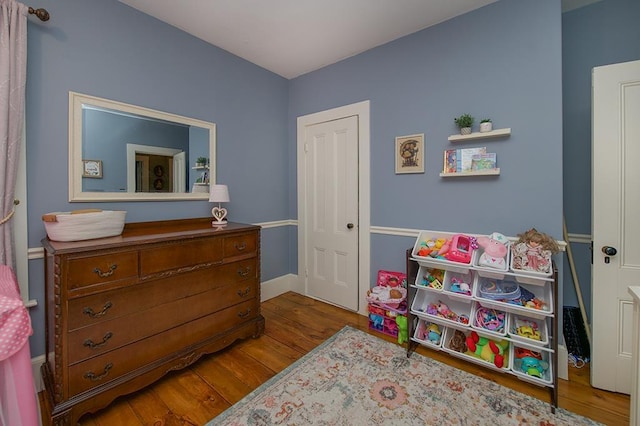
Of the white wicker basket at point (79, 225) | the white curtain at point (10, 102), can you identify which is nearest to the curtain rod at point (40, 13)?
the white curtain at point (10, 102)

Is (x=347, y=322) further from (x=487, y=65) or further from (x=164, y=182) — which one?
(x=487, y=65)

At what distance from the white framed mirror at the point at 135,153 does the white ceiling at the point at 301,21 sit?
31.1 inches

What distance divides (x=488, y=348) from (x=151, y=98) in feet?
10.5

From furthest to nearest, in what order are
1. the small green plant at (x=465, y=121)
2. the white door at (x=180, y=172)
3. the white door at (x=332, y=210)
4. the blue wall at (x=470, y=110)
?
the white door at (x=332, y=210), the white door at (x=180, y=172), the small green plant at (x=465, y=121), the blue wall at (x=470, y=110)

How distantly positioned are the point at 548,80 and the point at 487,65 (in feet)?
1.40

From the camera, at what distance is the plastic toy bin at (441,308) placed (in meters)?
2.00

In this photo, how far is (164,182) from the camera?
7.65 ft

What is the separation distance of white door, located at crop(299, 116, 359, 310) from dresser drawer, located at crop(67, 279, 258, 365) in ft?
3.78

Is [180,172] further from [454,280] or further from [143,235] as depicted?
[454,280]

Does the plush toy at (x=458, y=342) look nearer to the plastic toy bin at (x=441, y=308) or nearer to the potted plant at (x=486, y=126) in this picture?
the plastic toy bin at (x=441, y=308)

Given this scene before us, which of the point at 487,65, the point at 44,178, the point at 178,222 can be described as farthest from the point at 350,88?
the point at 44,178

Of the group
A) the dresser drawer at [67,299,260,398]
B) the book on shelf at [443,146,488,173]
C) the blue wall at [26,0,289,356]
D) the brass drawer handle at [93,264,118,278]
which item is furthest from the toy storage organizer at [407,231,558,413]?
the brass drawer handle at [93,264,118,278]

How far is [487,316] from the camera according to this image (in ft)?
6.22

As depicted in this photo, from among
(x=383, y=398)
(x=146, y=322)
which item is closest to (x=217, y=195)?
(x=146, y=322)
